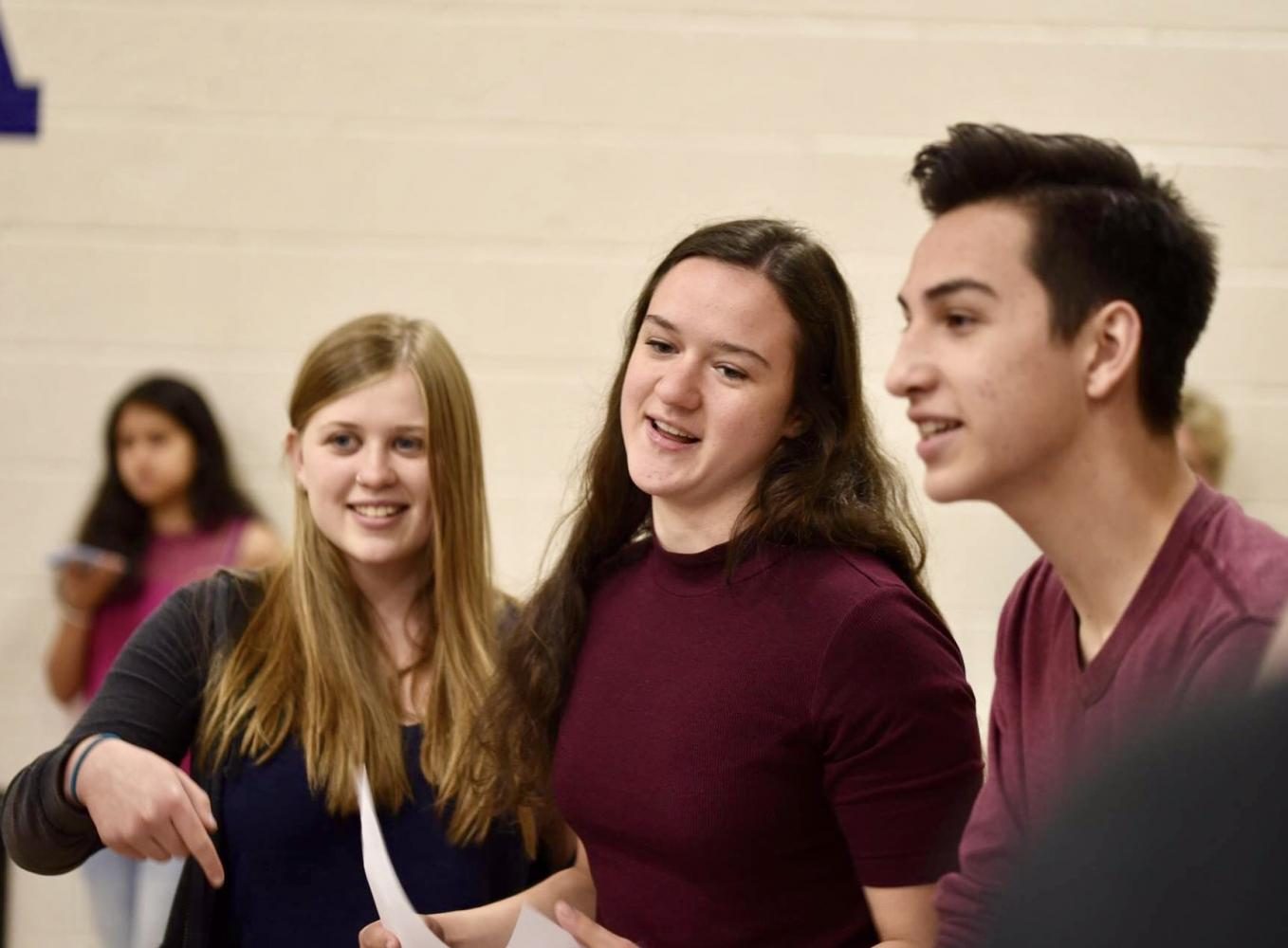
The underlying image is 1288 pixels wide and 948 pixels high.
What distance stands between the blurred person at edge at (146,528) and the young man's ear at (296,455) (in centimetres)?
123

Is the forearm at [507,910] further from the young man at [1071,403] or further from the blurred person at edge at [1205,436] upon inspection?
the blurred person at edge at [1205,436]

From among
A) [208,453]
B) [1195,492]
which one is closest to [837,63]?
[208,453]

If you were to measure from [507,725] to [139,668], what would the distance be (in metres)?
0.44

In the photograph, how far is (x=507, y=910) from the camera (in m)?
1.58

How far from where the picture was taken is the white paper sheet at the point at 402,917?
1.34m

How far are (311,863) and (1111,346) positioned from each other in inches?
40.9

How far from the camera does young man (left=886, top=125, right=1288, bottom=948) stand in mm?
1079

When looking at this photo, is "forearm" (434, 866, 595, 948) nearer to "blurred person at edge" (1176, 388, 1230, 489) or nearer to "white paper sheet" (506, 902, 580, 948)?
"white paper sheet" (506, 902, 580, 948)

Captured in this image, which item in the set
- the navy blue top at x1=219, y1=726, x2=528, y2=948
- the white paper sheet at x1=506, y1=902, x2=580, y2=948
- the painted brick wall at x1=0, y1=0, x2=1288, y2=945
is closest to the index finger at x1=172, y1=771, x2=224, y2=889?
the navy blue top at x1=219, y1=726, x2=528, y2=948

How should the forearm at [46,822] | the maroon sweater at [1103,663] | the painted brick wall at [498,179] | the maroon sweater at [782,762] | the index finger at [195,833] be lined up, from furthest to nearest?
the painted brick wall at [498,179] < the forearm at [46,822] < the index finger at [195,833] < the maroon sweater at [782,762] < the maroon sweater at [1103,663]

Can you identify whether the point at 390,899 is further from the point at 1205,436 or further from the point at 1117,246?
the point at 1205,436

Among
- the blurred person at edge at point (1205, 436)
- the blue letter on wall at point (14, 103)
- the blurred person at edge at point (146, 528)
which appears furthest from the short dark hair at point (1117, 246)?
the blue letter on wall at point (14, 103)

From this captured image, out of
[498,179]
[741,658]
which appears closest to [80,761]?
[741,658]

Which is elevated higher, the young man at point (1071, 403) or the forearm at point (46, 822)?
the young man at point (1071, 403)
